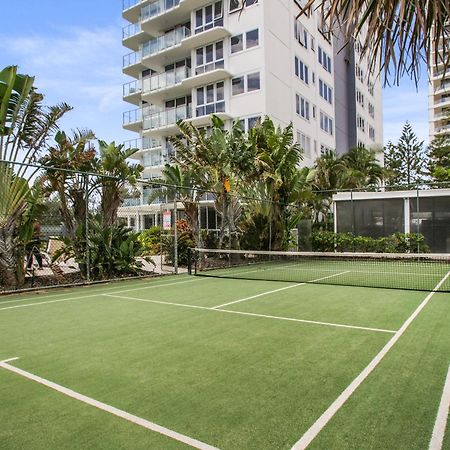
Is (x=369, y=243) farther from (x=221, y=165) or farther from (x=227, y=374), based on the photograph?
(x=227, y=374)

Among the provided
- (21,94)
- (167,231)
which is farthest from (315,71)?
(21,94)

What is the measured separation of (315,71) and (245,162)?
20414 mm

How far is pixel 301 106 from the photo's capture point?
103 ft

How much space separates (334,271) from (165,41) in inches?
981

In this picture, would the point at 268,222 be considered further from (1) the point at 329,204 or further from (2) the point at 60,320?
(2) the point at 60,320

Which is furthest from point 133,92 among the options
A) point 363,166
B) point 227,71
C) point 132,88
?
point 363,166

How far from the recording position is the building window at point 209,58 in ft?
95.1

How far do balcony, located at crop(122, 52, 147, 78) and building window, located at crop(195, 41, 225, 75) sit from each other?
7274mm

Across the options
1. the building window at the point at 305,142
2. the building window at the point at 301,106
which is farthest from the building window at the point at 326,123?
the building window at the point at 305,142

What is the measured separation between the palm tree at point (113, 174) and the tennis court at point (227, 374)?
5013 mm

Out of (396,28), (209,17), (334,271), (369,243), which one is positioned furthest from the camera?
(209,17)

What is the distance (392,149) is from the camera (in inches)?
2415

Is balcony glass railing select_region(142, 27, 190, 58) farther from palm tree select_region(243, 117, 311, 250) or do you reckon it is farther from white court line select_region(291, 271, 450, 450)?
white court line select_region(291, 271, 450, 450)

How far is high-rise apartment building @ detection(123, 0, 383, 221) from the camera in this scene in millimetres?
27266
